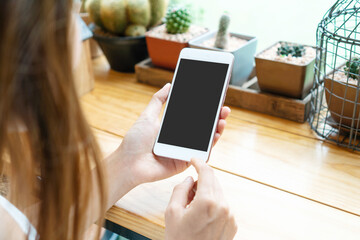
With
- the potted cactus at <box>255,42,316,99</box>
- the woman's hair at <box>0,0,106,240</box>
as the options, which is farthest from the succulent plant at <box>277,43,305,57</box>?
the woman's hair at <box>0,0,106,240</box>

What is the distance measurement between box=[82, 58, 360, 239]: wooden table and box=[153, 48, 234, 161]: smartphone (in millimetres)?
85

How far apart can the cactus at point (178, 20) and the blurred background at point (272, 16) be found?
0.60 feet

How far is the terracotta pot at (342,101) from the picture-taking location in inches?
27.2

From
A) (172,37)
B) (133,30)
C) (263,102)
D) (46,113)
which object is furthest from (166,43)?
(46,113)

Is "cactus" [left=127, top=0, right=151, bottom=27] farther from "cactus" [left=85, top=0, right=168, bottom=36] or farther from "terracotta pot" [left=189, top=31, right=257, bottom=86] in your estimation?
"terracotta pot" [left=189, top=31, right=257, bottom=86]

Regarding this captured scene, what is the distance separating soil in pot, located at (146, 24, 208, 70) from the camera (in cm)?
96

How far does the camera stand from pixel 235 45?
3.07ft

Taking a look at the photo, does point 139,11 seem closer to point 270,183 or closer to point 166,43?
point 166,43

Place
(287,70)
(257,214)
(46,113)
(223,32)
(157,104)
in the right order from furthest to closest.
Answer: (223,32)
(287,70)
(157,104)
(257,214)
(46,113)

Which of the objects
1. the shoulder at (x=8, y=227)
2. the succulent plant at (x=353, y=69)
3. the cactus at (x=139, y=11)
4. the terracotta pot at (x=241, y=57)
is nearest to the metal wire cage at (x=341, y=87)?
the succulent plant at (x=353, y=69)

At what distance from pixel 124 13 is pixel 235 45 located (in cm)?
31

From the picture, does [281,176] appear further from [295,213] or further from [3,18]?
[3,18]

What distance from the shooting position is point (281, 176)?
68cm

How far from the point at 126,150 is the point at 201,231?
0.21 meters
